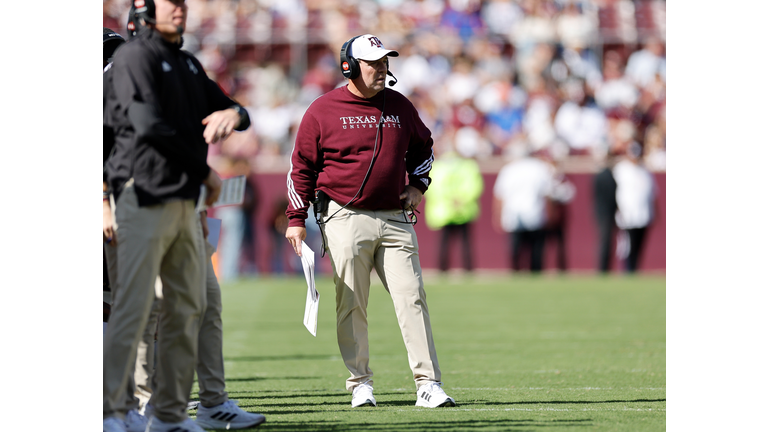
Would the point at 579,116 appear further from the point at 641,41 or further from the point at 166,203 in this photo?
the point at 166,203

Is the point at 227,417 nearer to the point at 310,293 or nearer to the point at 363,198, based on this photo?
the point at 310,293

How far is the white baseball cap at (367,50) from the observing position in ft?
19.9

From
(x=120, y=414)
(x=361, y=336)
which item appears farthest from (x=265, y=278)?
(x=120, y=414)

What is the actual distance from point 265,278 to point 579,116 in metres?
Result: 7.24

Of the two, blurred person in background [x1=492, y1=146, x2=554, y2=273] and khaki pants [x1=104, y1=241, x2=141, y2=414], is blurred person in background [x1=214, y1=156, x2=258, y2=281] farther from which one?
khaki pants [x1=104, y1=241, x2=141, y2=414]

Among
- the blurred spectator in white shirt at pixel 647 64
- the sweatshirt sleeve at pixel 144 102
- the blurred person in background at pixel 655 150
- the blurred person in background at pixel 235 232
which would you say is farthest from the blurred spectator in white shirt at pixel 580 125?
the sweatshirt sleeve at pixel 144 102

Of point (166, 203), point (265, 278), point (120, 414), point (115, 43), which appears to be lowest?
point (265, 278)

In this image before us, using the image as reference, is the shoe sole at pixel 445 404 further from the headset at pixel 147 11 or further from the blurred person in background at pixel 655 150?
the blurred person in background at pixel 655 150

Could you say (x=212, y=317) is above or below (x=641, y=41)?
below

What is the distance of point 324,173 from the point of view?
6285 mm

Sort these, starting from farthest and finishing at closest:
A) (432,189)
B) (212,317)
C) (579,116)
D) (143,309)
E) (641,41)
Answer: (641,41) → (579,116) → (432,189) → (212,317) → (143,309)

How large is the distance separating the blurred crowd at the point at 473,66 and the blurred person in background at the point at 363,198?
1373 centimetres

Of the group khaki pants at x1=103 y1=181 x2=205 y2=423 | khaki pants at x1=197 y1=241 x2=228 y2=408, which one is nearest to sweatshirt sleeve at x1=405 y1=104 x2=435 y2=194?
khaki pants at x1=197 y1=241 x2=228 y2=408

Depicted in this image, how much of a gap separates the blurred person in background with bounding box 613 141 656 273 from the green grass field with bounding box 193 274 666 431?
Answer: 276 centimetres
